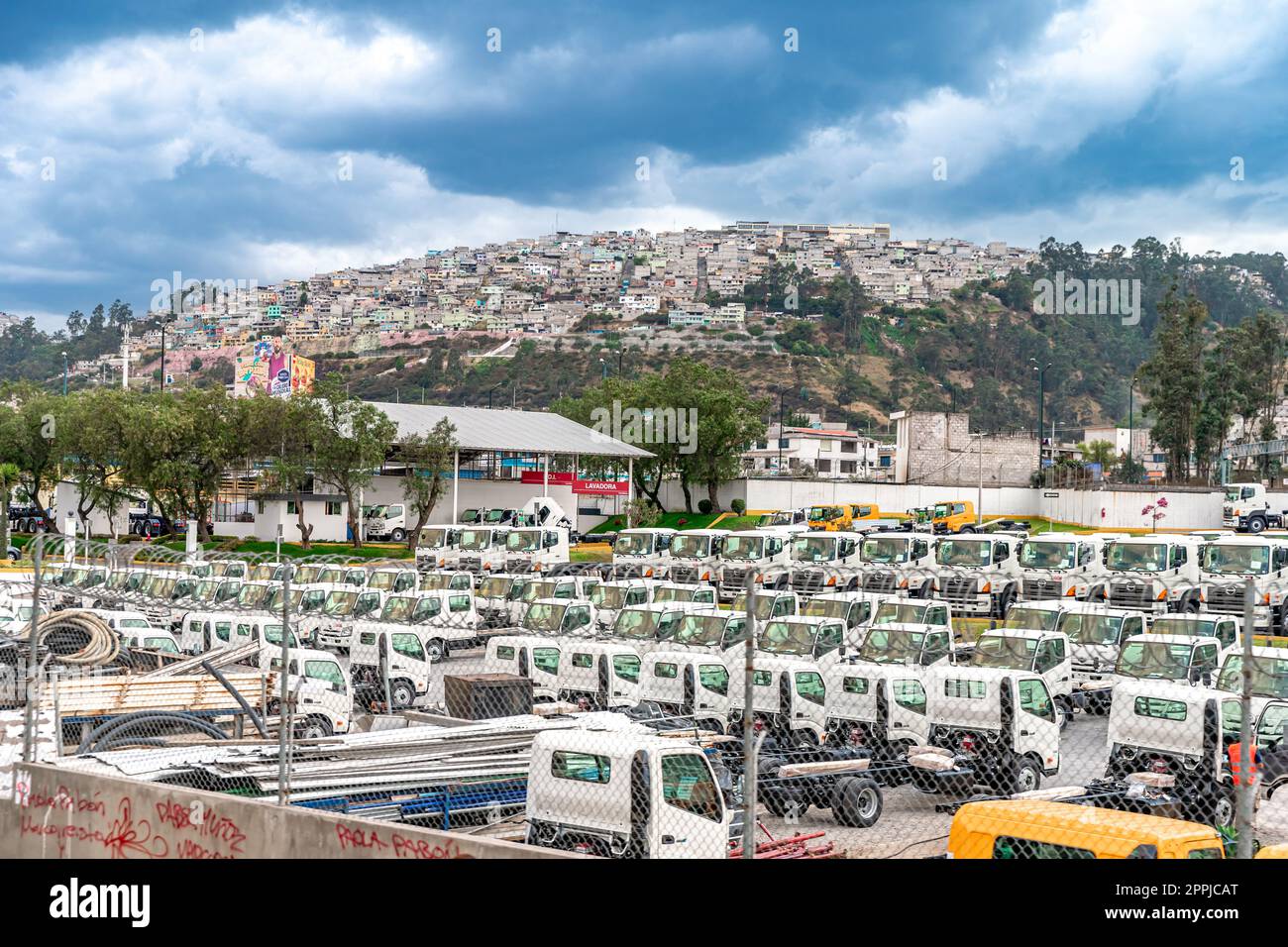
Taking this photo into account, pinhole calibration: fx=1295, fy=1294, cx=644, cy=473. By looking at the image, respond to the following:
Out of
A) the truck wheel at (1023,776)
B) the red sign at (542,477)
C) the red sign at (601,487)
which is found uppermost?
the red sign at (542,477)

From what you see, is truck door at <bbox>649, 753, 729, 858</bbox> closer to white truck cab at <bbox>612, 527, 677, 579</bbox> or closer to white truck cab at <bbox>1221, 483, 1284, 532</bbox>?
white truck cab at <bbox>612, 527, 677, 579</bbox>

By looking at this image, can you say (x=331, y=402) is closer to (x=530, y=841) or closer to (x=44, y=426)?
(x=44, y=426)

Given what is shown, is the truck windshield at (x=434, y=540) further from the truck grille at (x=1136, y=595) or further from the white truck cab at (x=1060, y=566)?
the truck grille at (x=1136, y=595)

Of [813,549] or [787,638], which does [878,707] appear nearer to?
[787,638]

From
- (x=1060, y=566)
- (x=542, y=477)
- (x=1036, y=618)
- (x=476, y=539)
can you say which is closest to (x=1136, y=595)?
(x=1060, y=566)

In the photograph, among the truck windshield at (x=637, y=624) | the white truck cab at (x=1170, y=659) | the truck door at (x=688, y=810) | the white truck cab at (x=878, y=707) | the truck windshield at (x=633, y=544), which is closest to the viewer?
the truck door at (x=688, y=810)

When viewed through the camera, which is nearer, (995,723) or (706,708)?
(995,723)

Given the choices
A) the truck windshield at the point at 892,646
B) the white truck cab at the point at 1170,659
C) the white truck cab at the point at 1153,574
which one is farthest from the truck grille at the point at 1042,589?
the white truck cab at the point at 1170,659
